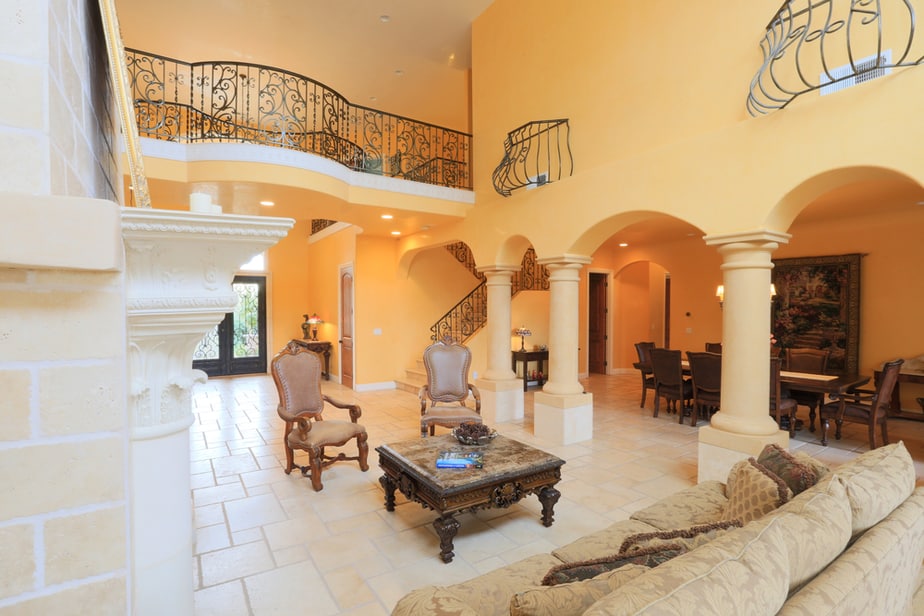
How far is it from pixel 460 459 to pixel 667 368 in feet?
14.8

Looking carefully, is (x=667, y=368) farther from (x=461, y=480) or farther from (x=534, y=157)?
(x=461, y=480)

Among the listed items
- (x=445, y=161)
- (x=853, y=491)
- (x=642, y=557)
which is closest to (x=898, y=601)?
(x=853, y=491)

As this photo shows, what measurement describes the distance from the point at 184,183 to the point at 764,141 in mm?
5603

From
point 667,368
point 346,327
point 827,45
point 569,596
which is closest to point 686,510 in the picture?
point 569,596

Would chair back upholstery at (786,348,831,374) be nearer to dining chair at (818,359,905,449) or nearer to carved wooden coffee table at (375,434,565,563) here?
dining chair at (818,359,905,449)

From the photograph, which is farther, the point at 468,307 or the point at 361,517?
the point at 468,307

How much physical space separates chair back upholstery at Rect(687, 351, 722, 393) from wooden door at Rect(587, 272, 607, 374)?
17.5 feet

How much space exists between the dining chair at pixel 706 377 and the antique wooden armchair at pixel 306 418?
4.44 meters

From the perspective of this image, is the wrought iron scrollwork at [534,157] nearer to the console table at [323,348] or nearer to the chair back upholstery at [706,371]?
the chair back upholstery at [706,371]

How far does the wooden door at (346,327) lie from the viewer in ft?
29.7

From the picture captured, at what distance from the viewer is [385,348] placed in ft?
29.7

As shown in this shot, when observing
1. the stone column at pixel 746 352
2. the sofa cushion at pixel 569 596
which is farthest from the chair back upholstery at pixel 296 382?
the stone column at pixel 746 352

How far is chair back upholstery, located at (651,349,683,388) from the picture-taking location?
6.39 meters

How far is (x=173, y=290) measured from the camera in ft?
4.16
